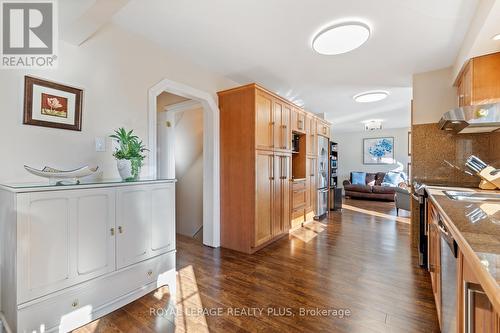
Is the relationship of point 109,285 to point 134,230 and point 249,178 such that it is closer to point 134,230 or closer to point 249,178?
point 134,230

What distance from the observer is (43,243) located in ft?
4.57

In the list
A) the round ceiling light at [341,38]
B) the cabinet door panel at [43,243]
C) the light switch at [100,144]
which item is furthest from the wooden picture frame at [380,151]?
the cabinet door panel at [43,243]

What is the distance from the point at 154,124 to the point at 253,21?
1392 millimetres

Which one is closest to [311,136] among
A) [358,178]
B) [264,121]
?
[264,121]

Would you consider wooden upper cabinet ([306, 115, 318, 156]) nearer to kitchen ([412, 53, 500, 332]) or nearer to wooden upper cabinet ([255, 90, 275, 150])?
wooden upper cabinet ([255, 90, 275, 150])

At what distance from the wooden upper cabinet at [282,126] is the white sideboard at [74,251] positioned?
1.91 metres

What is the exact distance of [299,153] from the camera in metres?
4.35

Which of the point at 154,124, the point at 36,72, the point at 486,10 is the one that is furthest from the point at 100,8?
the point at 486,10

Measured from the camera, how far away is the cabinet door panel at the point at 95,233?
1.56 m

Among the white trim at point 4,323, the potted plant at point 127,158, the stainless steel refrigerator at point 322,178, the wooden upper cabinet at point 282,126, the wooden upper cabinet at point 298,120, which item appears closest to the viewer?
the white trim at point 4,323

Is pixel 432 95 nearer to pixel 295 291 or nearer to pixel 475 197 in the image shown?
pixel 475 197

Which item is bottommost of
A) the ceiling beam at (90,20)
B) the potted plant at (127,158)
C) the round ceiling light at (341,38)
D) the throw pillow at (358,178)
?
the throw pillow at (358,178)

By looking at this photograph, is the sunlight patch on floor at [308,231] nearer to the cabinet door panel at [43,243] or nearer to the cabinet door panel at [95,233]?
the cabinet door panel at [95,233]

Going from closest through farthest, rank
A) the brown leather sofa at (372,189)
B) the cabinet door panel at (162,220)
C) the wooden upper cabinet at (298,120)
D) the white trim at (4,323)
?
1. the white trim at (4,323)
2. the cabinet door panel at (162,220)
3. the wooden upper cabinet at (298,120)
4. the brown leather sofa at (372,189)
